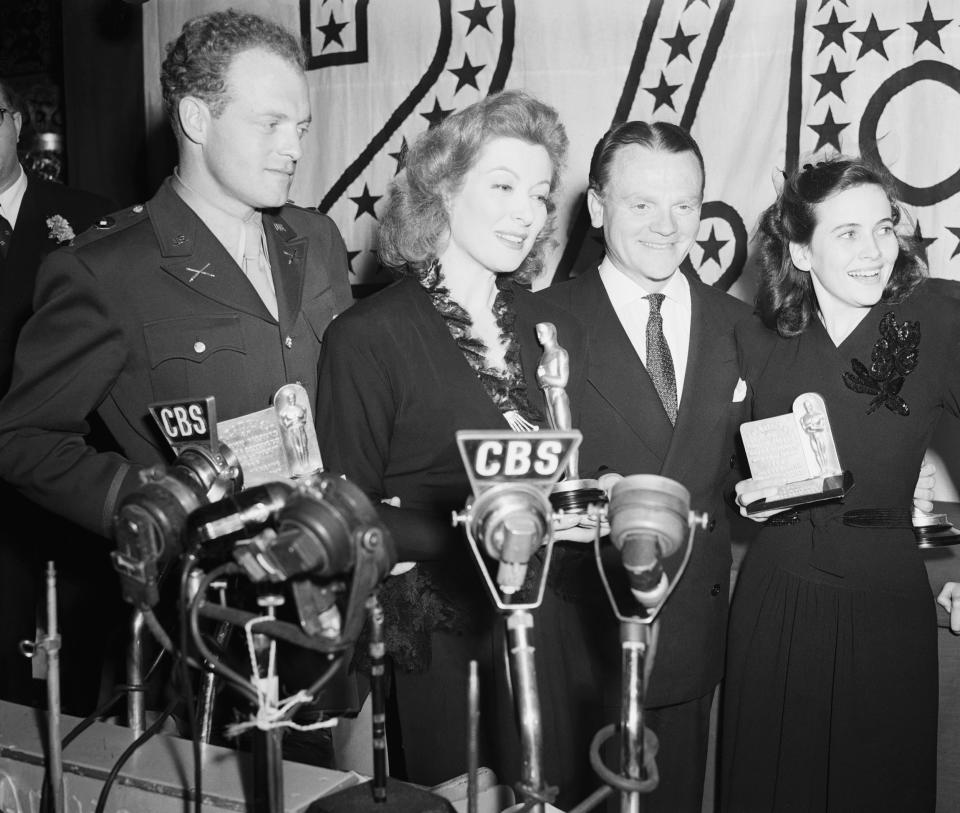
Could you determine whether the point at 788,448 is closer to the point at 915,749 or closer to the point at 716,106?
the point at 915,749

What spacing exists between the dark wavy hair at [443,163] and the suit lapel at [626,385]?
326mm

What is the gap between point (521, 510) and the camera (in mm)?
1290

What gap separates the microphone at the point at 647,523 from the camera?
1276mm

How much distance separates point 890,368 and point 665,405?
484 millimetres

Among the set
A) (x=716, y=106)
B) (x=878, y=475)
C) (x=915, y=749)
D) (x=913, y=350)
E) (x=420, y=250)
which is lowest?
(x=915, y=749)

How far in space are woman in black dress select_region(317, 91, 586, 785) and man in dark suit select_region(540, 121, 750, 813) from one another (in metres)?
0.26

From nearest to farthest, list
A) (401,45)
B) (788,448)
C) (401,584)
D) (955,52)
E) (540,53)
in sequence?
(401,584) → (788,448) → (955,52) → (540,53) → (401,45)

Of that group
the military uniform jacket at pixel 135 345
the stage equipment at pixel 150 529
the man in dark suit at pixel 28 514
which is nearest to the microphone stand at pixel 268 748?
the stage equipment at pixel 150 529

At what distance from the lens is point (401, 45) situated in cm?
399

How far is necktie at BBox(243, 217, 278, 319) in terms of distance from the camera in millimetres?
2326

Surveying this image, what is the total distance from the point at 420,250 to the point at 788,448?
2.84 ft

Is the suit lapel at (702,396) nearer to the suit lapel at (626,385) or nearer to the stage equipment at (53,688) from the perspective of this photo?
the suit lapel at (626,385)

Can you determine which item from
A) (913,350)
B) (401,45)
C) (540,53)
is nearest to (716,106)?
(540,53)

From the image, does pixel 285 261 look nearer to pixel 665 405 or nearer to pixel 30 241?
pixel 665 405
